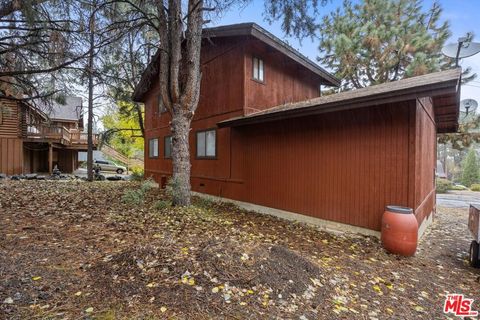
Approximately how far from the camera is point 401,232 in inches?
184

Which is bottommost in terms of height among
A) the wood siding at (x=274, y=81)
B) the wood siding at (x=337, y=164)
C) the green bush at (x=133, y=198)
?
the green bush at (x=133, y=198)

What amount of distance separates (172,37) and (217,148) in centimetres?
398

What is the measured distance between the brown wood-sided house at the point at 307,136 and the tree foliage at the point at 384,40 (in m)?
4.54

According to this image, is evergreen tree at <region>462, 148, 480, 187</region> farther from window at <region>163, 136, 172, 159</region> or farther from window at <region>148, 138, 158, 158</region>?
window at <region>148, 138, 158, 158</region>

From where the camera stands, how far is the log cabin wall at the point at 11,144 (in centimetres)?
1833

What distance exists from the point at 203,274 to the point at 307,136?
15.3 ft

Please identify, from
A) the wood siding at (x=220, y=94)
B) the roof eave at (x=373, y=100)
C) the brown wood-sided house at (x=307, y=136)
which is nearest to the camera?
the roof eave at (x=373, y=100)

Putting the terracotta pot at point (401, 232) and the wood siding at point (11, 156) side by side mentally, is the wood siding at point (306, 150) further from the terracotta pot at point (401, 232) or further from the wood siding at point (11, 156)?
the wood siding at point (11, 156)

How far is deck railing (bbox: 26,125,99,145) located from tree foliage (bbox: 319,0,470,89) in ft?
64.5

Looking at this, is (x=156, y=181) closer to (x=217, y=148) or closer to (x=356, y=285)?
(x=217, y=148)

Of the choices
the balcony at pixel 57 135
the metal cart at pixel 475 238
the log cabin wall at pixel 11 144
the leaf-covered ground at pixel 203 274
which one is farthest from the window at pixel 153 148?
the metal cart at pixel 475 238

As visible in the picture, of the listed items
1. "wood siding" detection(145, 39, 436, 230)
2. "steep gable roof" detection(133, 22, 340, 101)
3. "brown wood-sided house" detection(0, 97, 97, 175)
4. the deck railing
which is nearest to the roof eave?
"wood siding" detection(145, 39, 436, 230)

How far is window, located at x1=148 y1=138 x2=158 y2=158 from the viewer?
1431 centimetres

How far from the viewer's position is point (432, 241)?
6.05m
